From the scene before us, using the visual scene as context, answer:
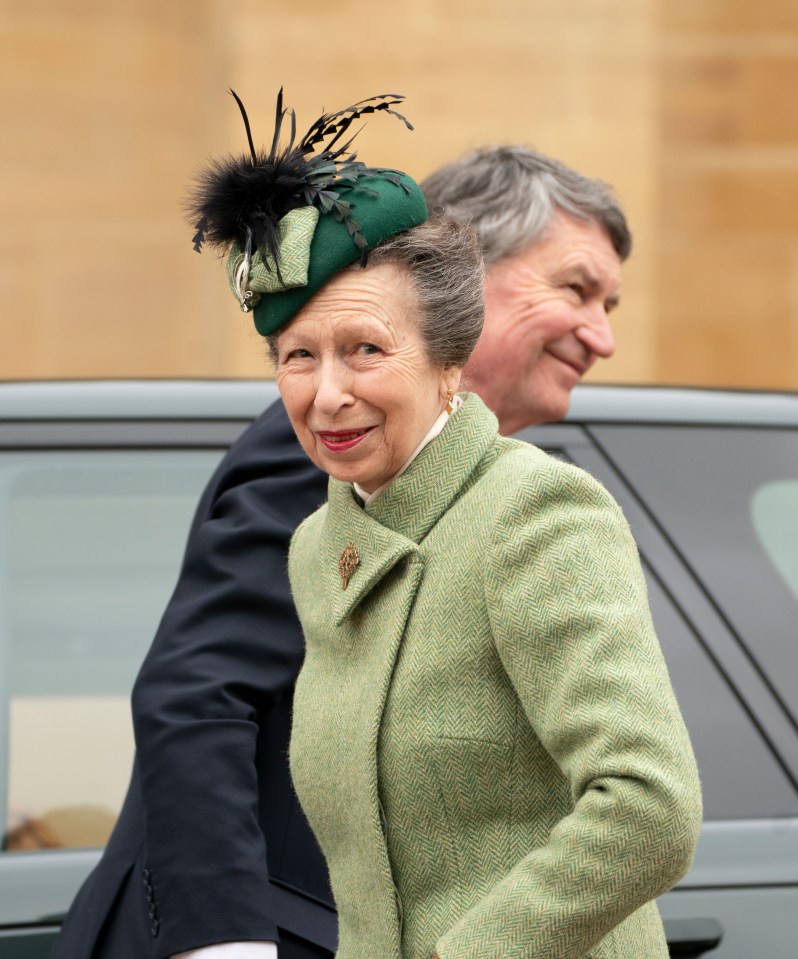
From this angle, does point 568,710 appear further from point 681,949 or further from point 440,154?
point 440,154

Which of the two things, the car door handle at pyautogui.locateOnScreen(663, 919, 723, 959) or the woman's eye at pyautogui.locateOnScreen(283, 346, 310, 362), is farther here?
the car door handle at pyautogui.locateOnScreen(663, 919, 723, 959)

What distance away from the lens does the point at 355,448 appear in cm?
155

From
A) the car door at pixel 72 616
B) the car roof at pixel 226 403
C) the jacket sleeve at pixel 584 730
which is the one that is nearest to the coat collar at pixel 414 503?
the jacket sleeve at pixel 584 730

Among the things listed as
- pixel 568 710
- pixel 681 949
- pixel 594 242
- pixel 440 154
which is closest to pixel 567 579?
pixel 568 710

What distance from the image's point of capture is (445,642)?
57.4 inches

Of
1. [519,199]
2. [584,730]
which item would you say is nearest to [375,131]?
[519,199]

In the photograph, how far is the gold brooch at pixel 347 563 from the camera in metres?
1.58

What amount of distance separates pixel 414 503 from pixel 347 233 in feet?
0.89

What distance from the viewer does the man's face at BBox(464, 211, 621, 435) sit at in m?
2.32

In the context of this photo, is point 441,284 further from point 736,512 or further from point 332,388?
point 736,512

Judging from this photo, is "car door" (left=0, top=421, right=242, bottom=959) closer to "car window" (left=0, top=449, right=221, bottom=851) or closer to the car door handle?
"car window" (left=0, top=449, right=221, bottom=851)

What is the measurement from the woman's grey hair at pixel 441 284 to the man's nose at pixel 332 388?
0.29ft

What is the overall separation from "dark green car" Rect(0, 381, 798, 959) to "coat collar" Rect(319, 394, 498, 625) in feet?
2.79

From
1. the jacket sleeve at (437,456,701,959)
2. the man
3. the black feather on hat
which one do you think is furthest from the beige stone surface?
the jacket sleeve at (437,456,701,959)
